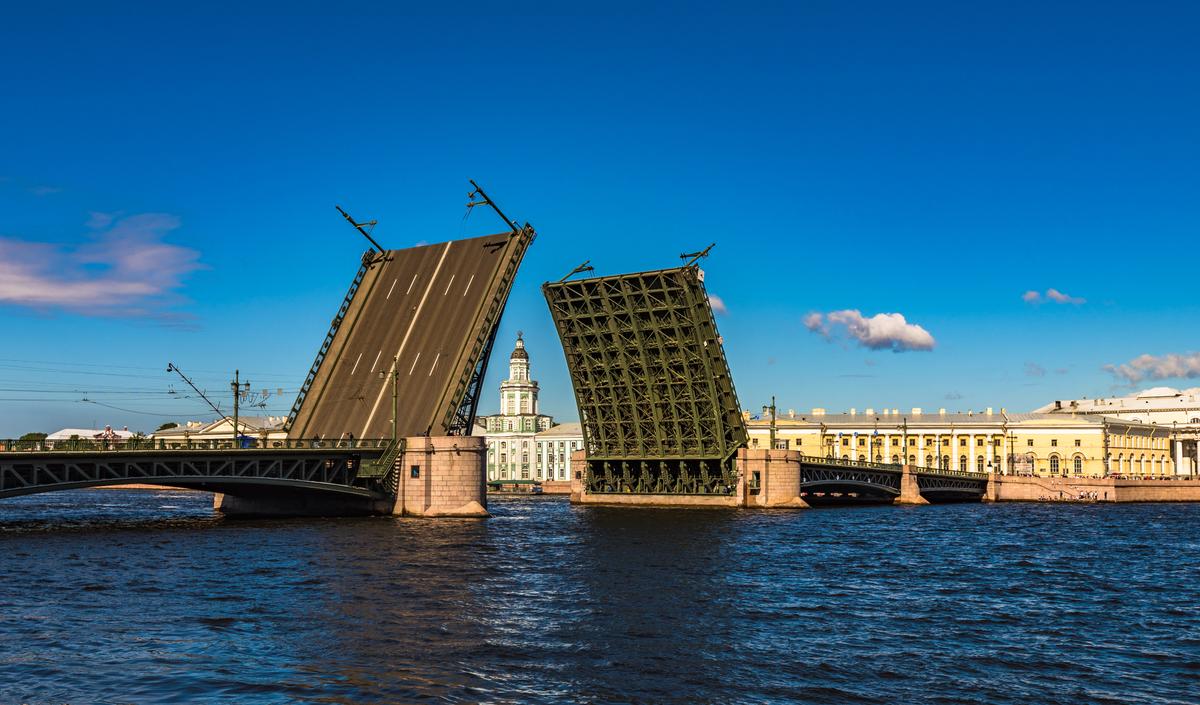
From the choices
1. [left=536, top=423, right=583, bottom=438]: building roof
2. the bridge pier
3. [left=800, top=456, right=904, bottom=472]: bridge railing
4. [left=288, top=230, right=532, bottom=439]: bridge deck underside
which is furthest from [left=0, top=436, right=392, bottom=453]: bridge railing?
[left=536, top=423, right=583, bottom=438]: building roof

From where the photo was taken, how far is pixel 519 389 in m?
143

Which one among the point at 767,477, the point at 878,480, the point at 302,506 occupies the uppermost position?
the point at 767,477

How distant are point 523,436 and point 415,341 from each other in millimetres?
87837

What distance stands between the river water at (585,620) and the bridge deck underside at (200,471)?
242 cm

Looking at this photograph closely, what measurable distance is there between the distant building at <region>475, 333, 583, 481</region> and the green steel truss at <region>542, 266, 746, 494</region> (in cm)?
6274

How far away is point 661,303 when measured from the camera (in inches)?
2339

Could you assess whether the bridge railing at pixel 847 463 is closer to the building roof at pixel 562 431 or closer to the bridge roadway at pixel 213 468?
the bridge roadway at pixel 213 468

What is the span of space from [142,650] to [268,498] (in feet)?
131

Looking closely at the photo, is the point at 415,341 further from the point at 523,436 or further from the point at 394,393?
the point at 523,436

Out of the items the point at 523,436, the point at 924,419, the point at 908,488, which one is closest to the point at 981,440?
the point at 924,419

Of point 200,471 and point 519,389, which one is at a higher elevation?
point 519,389

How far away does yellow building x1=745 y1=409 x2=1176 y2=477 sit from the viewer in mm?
108062

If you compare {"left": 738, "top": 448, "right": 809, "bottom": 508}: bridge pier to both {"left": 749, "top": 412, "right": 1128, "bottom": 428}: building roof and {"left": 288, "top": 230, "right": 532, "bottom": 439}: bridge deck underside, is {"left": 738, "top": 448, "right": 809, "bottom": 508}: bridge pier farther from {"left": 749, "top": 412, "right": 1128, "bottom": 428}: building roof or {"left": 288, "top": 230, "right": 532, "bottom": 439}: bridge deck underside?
{"left": 749, "top": 412, "right": 1128, "bottom": 428}: building roof

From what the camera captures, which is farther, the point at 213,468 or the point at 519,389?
the point at 519,389
